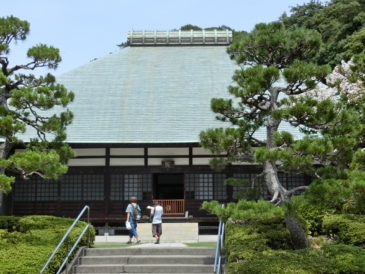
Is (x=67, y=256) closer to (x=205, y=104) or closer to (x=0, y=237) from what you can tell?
(x=0, y=237)

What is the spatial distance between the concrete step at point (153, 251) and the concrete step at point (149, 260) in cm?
27

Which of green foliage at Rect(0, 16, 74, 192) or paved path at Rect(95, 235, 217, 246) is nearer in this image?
green foliage at Rect(0, 16, 74, 192)

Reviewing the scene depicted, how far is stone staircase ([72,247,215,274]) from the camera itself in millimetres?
11047

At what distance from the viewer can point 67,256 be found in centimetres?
1054

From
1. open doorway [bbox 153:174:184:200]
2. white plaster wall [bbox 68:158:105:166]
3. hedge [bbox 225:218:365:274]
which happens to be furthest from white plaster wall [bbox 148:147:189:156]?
hedge [bbox 225:218:365:274]

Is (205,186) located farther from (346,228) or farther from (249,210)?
(249,210)

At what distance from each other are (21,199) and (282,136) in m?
13.6

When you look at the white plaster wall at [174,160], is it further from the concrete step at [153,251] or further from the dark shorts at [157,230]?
the concrete step at [153,251]

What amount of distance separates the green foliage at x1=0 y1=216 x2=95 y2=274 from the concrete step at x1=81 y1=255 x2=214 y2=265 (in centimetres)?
70

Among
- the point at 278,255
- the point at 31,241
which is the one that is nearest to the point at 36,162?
the point at 31,241

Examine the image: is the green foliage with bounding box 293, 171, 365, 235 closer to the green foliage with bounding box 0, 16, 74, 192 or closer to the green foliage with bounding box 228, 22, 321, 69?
the green foliage with bounding box 228, 22, 321, 69

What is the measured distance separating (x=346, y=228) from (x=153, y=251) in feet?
15.3

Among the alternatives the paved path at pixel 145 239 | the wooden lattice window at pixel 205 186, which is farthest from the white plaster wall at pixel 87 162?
the wooden lattice window at pixel 205 186

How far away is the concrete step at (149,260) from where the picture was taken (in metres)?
11.4
